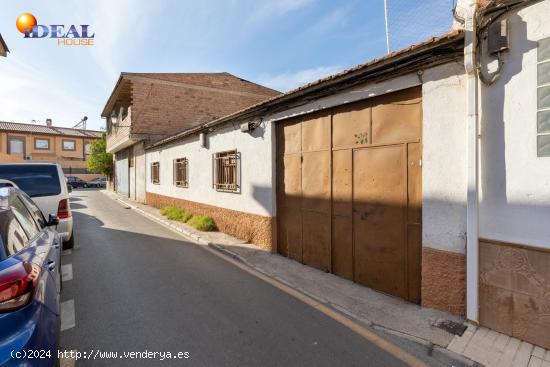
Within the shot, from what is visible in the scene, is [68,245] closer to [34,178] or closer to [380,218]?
[34,178]

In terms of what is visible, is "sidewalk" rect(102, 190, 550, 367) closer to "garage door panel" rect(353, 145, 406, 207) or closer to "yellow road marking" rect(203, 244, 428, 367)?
"yellow road marking" rect(203, 244, 428, 367)

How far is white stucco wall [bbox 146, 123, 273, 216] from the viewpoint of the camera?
6809mm

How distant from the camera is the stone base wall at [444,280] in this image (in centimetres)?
347

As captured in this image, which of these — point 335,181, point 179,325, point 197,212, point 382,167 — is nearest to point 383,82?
point 382,167

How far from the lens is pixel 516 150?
3.06m

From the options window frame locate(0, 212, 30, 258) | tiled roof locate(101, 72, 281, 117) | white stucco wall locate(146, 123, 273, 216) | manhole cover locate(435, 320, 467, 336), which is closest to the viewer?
window frame locate(0, 212, 30, 258)

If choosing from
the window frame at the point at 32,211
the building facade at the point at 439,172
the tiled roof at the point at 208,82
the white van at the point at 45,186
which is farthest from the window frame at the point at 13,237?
the tiled roof at the point at 208,82

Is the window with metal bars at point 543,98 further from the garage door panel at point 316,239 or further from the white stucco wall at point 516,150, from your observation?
the garage door panel at point 316,239

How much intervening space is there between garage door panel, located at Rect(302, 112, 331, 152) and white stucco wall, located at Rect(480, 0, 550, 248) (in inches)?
97.7

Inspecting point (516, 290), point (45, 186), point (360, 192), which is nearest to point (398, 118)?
point (360, 192)

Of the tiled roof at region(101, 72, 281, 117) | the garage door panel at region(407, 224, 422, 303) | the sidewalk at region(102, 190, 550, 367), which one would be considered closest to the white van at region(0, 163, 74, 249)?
the sidewalk at region(102, 190, 550, 367)

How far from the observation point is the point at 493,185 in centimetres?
321

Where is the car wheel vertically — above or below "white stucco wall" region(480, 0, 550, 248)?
below

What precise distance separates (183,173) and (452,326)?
1033 centimetres
